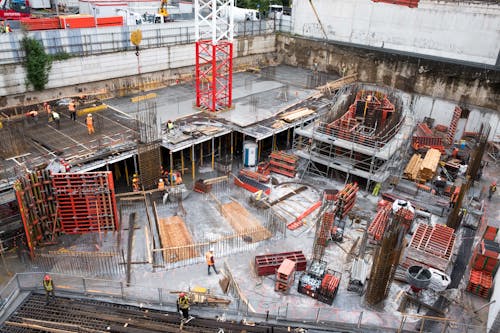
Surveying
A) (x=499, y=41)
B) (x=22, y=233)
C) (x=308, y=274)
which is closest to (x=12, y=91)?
(x=22, y=233)

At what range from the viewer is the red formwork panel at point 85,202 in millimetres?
18109

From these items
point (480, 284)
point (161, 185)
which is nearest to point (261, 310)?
point (480, 284)

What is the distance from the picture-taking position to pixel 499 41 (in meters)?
31.5

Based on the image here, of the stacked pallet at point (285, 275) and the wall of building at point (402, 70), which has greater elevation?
the wall of building at point (402, 70)

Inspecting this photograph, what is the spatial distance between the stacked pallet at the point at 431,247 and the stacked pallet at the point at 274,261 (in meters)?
4.63

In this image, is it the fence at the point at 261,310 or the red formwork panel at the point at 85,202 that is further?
the red formwork panel at the point at 85,202

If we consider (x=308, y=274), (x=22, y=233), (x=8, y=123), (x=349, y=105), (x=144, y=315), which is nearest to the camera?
(x=144, y=315)

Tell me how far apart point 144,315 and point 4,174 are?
1094 centimetres

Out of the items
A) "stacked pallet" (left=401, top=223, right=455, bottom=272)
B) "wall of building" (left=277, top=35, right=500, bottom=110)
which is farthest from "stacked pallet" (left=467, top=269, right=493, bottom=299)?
"wall of building" (left=277, top=35, right=500, bottom=110)

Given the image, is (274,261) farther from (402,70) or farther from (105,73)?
(402,70)

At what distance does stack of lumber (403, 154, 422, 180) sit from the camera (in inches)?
984

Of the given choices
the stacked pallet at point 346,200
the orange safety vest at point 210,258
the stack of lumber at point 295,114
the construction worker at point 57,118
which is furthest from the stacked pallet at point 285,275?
the construction worker at point 57,118

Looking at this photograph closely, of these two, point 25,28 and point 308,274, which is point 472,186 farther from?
point 25,28

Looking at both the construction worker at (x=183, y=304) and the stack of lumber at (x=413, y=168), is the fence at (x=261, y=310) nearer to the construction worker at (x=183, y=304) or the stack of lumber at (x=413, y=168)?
the construction worker at (x=183, y=304)
